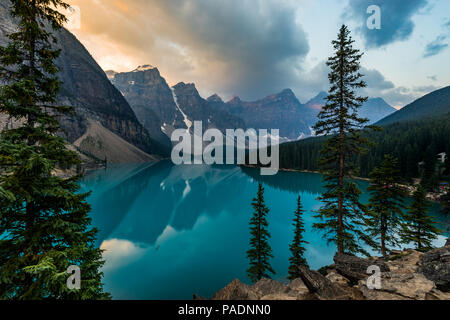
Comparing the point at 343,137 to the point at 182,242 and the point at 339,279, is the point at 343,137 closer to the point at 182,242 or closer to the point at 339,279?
the point at 339,279

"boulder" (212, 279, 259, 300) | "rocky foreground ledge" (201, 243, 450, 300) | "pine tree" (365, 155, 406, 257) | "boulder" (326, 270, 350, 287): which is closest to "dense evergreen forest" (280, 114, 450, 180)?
"pine tree" (365, 155, 406, 257)

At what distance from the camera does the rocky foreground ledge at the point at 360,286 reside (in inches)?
239

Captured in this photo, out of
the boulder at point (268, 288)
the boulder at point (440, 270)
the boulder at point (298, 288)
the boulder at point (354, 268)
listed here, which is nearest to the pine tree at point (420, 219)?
the boulder at point (440, 270)

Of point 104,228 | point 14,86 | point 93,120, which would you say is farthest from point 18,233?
point 93,120

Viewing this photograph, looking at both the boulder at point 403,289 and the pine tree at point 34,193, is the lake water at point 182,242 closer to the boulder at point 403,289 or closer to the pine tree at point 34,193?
the boulder at point 403,289

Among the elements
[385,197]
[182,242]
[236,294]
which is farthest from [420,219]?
[182,242]

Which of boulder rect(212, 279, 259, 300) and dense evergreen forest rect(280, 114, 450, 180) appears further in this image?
dense evergreen forest rect(280, 114, 450, 180)

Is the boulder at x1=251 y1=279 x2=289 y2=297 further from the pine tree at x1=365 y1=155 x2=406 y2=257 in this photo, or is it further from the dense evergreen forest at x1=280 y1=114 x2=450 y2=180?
the dense evergreen forest at x1=280 y1=114 x2=450 y2=180

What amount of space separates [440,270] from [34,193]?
48.4 feet

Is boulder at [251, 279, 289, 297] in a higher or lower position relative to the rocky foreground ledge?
lower

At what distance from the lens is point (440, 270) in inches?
268

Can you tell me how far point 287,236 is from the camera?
1129 inches

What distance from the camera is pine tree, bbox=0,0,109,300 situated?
478cm
